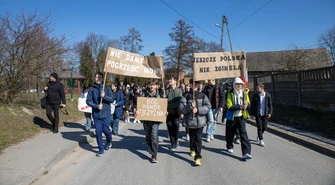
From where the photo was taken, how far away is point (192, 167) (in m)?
5.54

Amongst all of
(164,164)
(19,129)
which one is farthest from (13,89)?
(164,164)

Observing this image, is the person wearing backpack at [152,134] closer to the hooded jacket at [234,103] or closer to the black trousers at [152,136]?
the black trousers at [152,136]

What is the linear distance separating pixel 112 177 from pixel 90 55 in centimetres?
4718

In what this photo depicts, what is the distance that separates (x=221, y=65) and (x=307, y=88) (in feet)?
20.9

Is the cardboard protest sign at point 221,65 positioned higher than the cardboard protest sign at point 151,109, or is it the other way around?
the cardboard protest sign at point 221,65

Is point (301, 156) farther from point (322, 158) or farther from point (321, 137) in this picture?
point (321, 137)

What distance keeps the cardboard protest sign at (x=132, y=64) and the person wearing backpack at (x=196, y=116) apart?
1282mm

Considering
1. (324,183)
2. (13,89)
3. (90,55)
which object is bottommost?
(324,183)

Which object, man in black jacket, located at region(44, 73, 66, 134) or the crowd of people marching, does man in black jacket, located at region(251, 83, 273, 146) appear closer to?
the crowd of people marching

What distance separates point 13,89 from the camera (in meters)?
10.9

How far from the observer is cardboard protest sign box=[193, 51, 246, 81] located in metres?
6.45

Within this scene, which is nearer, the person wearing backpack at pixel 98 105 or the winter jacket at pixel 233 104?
the winter jacket at pixel 233 104

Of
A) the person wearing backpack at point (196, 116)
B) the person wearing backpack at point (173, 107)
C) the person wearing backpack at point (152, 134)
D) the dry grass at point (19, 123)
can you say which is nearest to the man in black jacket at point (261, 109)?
the person wearing backpack at point (173, 107)

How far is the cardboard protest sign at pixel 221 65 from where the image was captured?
645 cm
